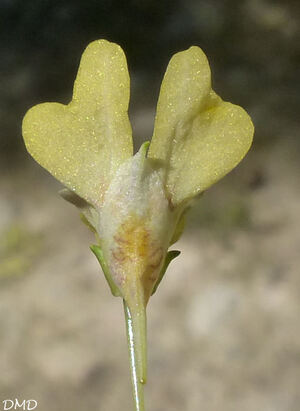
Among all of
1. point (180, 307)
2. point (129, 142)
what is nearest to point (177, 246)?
point (180, 307)

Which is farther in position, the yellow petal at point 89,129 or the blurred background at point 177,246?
the blurred background at point 177,246

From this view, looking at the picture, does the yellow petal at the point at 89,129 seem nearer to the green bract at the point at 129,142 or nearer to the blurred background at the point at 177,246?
the green bract at the point at 129,142

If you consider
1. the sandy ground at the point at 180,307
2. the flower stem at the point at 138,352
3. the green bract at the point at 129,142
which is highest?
the sandy ground at the point at 180,307

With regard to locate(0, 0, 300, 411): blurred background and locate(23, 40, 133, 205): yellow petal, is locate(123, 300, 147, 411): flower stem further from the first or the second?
locate(0, 0, 300, 411): blurred background

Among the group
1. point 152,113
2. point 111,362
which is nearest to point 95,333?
point 111,362

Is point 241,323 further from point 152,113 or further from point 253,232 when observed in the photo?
point 152,113

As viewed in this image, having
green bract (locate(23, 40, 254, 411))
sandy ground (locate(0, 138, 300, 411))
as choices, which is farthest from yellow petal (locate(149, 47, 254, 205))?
sandy ground (locate(0, 138, 300, 411))

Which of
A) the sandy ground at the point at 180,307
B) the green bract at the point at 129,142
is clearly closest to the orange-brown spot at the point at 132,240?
the green bract at the point at 129,142
